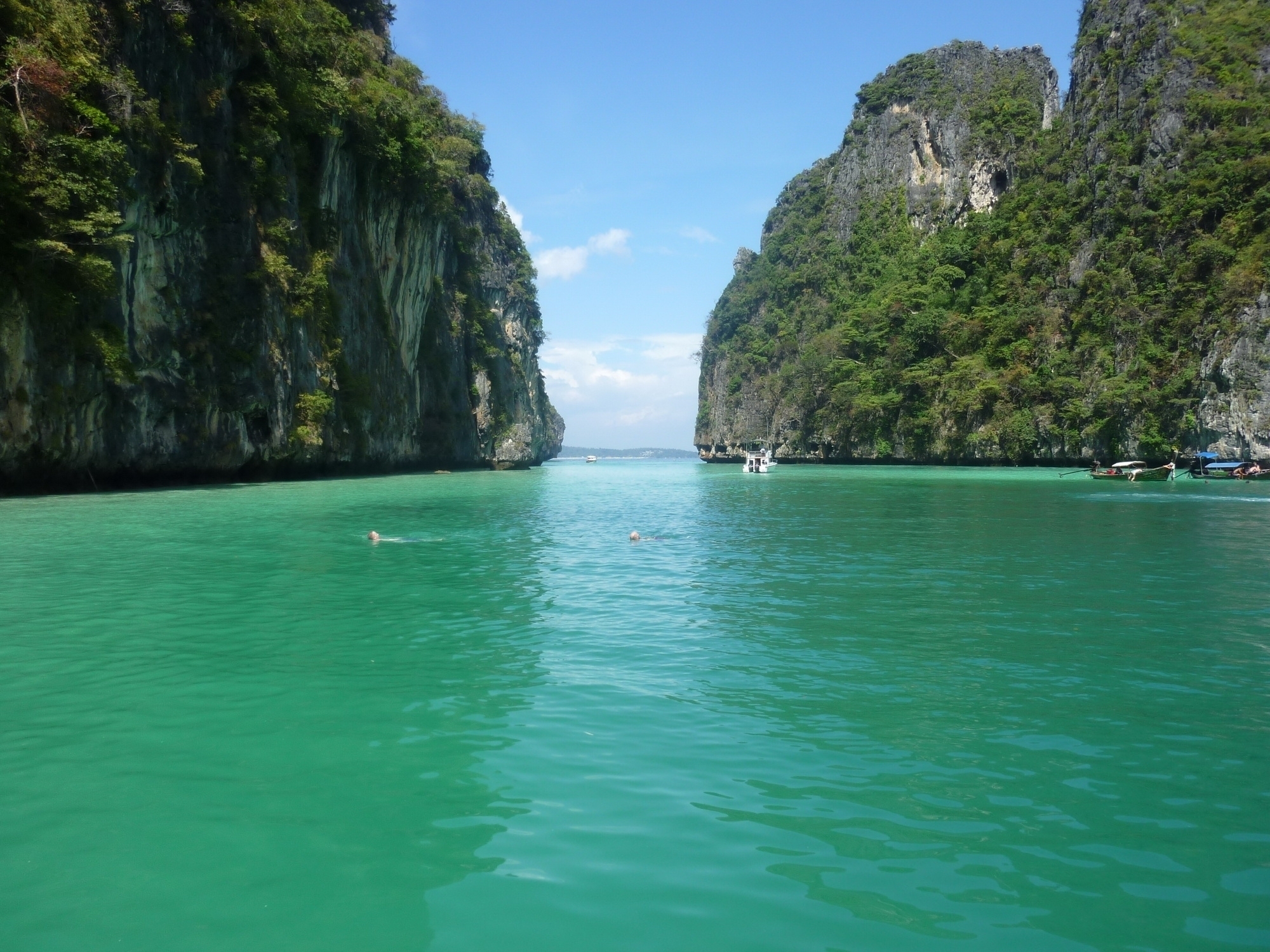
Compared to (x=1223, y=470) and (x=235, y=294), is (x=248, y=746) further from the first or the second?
(x=1223, y=470)

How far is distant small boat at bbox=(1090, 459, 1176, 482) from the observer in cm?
3797

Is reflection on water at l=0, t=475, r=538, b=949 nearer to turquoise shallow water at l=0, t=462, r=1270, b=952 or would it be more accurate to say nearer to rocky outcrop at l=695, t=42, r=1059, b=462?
turquoise shallow water at l=0, t=462, r=1270, b=952

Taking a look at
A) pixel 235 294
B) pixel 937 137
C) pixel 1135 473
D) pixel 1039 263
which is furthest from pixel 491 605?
pixel 937 137

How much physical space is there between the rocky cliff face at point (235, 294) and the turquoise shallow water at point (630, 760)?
15.1 m

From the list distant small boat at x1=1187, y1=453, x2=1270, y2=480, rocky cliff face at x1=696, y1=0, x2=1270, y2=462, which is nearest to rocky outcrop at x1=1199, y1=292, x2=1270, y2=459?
rocky cliff face at x1=696, y1=0, x2=1270, y2=462

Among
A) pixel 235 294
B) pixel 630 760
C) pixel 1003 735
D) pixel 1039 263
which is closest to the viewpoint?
pixel 630 760

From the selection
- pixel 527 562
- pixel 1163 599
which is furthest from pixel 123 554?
pixel 1163 599

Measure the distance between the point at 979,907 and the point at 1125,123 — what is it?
6979 cm

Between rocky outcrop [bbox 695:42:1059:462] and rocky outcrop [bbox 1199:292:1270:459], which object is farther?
rocky outcrop [bbox 695:42:1059:462]

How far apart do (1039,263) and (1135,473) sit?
3215 centimetres

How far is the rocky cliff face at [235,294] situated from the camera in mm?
24250

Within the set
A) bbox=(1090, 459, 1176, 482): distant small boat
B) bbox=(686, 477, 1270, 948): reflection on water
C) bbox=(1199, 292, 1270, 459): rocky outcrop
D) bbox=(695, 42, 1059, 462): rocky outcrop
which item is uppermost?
bbox=(695, 42, 1059, 462): rocky outcrop

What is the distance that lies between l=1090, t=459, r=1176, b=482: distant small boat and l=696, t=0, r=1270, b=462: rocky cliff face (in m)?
5.65

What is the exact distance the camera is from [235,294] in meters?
31.4
